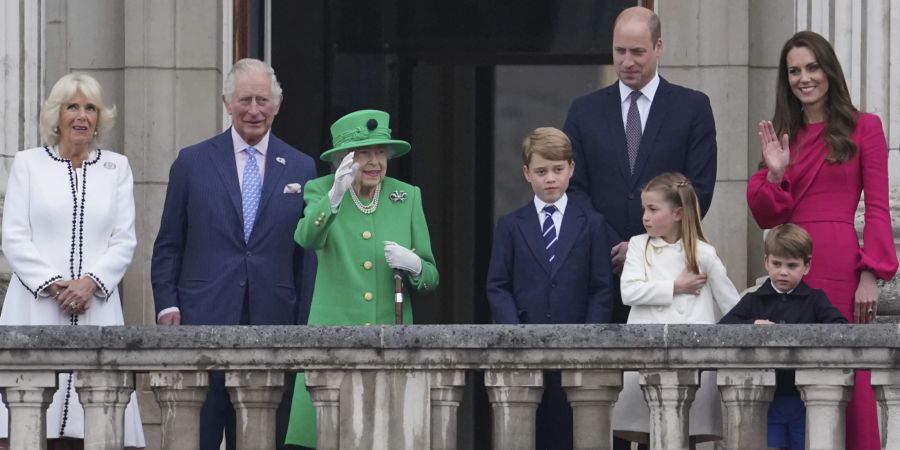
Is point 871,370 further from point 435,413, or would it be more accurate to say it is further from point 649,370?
point 435,413

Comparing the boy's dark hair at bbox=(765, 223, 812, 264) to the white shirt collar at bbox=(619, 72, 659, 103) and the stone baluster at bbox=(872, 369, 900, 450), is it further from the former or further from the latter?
the white shirt collar at bbox=(619, 72, 659, 103)

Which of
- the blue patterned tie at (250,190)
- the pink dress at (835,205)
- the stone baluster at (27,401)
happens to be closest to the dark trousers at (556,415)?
the pink dress at (835,205)

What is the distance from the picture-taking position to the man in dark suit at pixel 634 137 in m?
8.71

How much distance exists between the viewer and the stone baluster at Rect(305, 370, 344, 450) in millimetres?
7680

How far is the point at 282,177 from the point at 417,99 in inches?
136

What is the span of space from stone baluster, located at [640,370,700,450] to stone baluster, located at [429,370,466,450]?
63 centimetres

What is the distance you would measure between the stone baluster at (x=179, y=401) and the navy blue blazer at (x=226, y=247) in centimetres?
94

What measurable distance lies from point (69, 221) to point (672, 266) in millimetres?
2249

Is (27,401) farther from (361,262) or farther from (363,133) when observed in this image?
(363,133)

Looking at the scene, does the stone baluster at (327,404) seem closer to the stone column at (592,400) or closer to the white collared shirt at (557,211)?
the stone column at (592,400)

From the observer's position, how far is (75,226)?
334 inches

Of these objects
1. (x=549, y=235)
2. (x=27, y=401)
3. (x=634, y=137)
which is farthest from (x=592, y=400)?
(x=27, y=401)

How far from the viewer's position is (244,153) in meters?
8.94

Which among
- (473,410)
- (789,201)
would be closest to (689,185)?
(789,201)
